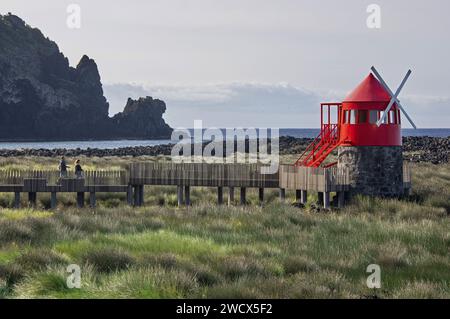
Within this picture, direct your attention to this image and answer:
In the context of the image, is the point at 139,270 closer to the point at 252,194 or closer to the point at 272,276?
the point at 272,276

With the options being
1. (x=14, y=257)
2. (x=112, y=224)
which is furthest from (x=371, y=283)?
(x=112, y=224)

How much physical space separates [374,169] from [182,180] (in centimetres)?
954

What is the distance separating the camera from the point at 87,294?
486 inches

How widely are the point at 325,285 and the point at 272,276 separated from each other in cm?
137

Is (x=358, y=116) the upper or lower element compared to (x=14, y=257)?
upper

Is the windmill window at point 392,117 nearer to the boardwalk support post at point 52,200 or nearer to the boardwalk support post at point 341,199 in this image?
the boardwalk support post at point 341,199

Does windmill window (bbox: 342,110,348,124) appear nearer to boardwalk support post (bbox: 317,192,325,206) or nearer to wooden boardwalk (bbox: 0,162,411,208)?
wooden boardwalk (bbox: 0,162,411,208)

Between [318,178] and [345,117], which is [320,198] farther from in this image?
[345,117]

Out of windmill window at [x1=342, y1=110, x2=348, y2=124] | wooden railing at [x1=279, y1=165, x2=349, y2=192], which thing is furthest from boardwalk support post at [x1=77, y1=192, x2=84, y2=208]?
windmill window at [x1=342, y1=110, x2=348, y2=124]

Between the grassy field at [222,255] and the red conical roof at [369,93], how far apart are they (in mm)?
6938

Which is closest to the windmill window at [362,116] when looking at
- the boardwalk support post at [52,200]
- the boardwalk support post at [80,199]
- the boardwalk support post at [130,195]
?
the boardwalk support post at [130,195]

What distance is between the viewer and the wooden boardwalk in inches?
1236

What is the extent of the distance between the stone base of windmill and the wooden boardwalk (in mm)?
502
